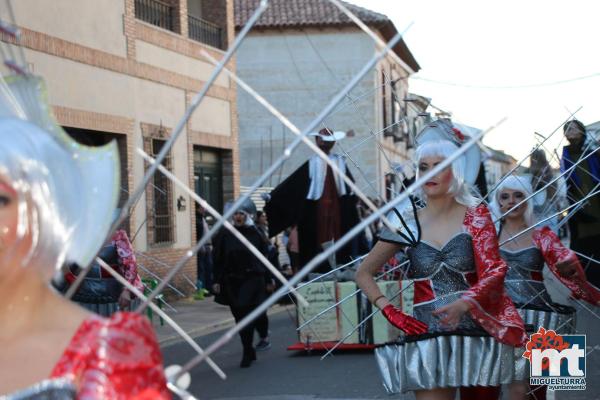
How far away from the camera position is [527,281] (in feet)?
23.8

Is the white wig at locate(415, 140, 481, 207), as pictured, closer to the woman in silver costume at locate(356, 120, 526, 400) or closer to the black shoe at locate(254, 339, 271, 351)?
the woman in silver costume at locate(356, 120, 526, 400)

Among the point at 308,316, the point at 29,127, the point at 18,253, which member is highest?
the point at 29,127

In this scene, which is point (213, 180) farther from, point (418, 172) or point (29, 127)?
point (29, 127)

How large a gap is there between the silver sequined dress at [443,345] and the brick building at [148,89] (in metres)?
11.7

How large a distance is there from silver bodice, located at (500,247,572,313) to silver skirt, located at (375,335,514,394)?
1.79 meters

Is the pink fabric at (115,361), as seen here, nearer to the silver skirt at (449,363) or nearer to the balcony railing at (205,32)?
the silver skirt at (449,363)

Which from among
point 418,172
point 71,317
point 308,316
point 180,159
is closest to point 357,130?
point 180,159

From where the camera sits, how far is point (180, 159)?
2219cm

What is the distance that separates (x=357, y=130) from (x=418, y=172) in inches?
1304

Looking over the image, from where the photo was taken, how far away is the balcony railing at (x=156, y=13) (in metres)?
21.6

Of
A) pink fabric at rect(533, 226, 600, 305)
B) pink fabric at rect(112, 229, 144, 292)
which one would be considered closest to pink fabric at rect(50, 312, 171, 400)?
pink fabric at rect(533, 226, 600, 305)

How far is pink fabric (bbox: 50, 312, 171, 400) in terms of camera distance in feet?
7.50

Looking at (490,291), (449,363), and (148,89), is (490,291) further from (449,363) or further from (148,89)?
(148,89)

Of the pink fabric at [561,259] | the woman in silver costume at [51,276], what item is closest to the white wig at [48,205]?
the woman in silver costume at [51,276]
